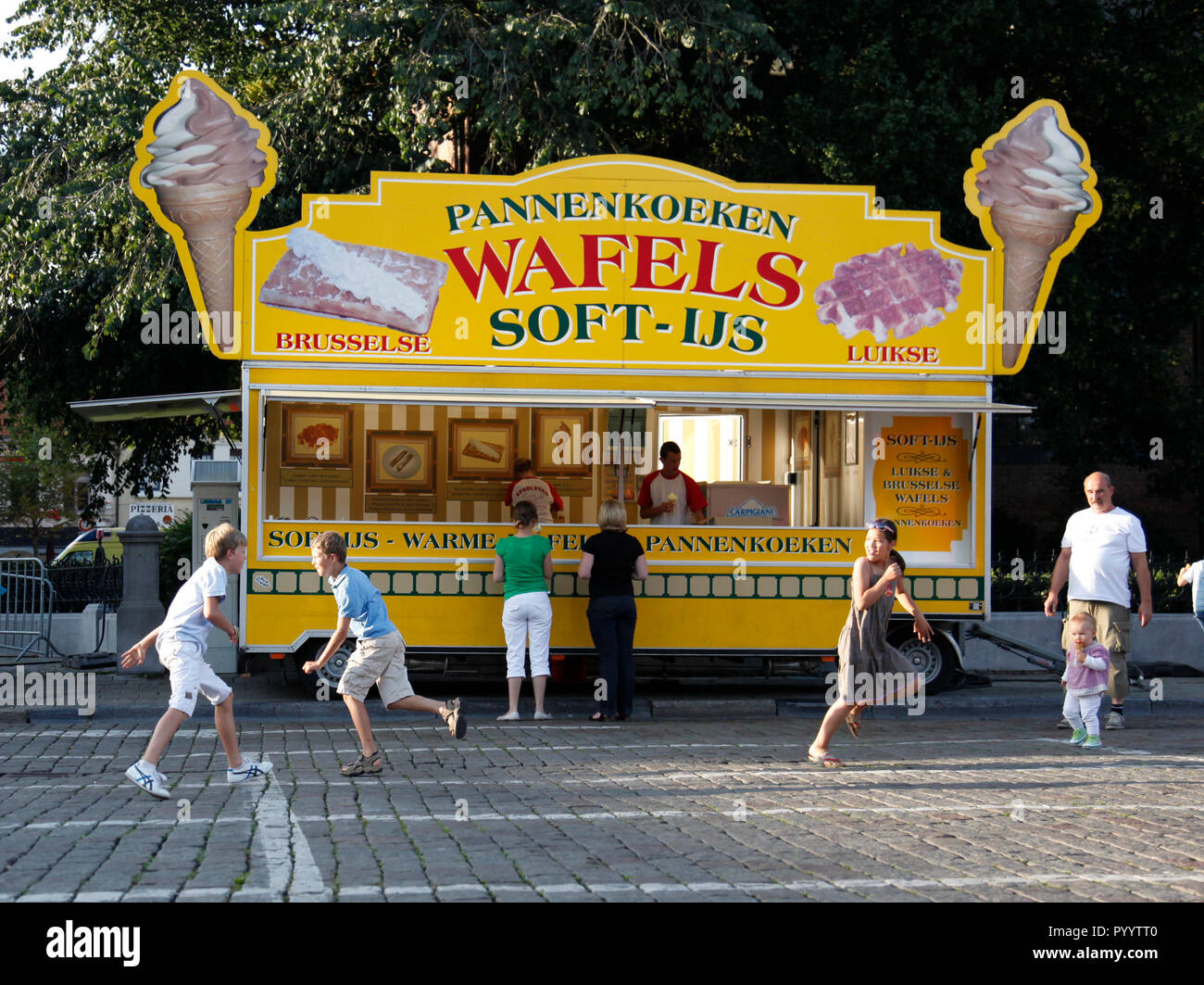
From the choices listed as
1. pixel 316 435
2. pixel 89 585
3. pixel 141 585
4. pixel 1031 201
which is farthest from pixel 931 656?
pixel 89 585

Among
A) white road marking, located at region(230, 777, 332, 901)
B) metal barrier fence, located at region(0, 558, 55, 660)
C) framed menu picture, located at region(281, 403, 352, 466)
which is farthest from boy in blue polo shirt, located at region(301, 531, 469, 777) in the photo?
metal barrier fence, located at region(0, 558, 55, 660)

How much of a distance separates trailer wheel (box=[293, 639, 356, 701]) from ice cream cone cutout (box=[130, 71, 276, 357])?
2.80 metres

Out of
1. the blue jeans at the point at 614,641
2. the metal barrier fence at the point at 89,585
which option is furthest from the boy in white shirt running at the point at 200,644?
the metal barrier fence at the point at 89,585

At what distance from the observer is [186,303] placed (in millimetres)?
19391

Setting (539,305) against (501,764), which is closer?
(501,764)

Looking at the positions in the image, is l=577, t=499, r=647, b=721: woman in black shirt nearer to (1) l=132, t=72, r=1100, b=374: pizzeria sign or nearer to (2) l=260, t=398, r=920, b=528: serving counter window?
(2) l=260, t=398, r=920, b=528: serving counter window

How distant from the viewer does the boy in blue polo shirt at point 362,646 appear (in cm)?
927

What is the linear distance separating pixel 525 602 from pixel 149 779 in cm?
484

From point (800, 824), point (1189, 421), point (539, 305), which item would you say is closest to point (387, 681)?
point (800, 824)

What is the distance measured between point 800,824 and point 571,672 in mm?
6935

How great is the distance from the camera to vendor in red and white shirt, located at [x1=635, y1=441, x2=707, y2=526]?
14055mm

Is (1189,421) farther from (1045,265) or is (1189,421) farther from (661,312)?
(661,312)

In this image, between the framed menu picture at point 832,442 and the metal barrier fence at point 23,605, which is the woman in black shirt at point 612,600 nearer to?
the framed menu picture at point 832,442

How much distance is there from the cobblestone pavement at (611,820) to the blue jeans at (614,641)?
99cm
